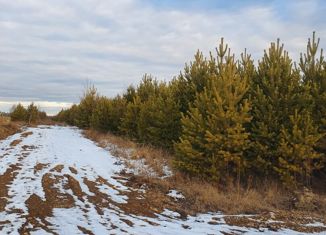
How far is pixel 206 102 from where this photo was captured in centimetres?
1484

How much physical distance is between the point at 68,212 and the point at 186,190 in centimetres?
460

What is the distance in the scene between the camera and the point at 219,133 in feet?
45.9

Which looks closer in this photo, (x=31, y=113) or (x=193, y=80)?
(x=193, y=80)

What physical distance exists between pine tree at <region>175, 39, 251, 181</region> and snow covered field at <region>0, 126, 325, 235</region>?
6.14 ft

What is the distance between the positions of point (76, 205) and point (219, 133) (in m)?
5.80

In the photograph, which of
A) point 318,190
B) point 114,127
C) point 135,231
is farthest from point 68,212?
point 114,127

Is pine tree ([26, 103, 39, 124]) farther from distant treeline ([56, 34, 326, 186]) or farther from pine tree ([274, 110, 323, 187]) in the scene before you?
pine tree ([274, 110, 323, 187])

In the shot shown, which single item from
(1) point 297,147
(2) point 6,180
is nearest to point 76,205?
(2) point 6,180

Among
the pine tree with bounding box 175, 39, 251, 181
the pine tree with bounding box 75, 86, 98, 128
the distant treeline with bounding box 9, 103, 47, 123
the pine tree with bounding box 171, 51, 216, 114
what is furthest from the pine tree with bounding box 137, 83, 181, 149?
the distant treeline with bounding box 9, 103, 47, 123

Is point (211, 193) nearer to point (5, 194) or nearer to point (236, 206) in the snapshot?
point (236, 206)

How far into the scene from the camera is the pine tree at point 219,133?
13.8 metres

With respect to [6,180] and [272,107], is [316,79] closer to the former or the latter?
[272,107]

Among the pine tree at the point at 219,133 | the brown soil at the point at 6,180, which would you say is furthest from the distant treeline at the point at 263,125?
the brown soil at the point at 6,180

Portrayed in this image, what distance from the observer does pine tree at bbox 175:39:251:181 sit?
13812mm
